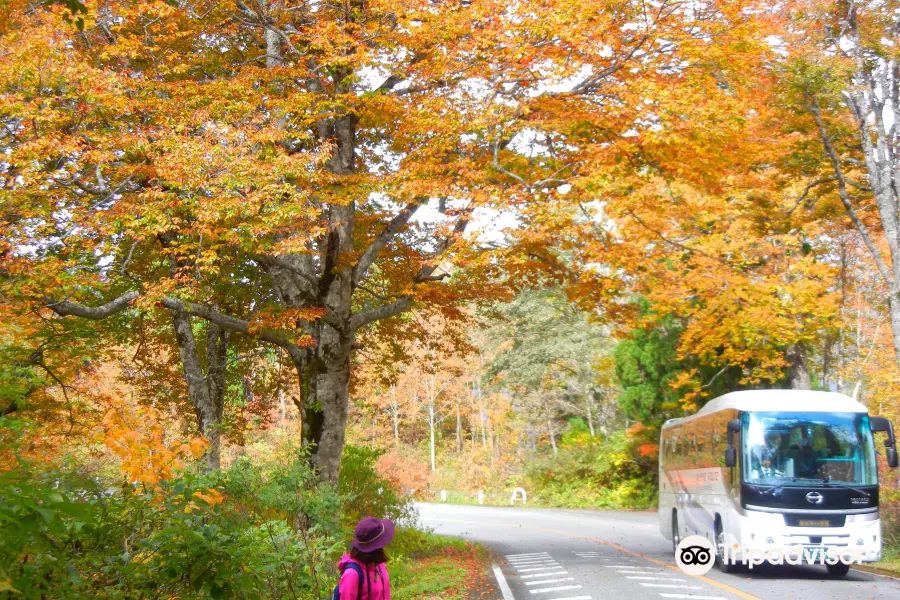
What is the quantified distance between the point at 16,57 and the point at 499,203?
7.79 metres

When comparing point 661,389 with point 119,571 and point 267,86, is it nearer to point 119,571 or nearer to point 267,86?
point 267,86

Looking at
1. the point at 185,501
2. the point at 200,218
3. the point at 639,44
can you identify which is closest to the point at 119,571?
the point at 185,501

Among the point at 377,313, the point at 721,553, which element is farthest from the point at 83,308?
the point at 721,553

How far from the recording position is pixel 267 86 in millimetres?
15414

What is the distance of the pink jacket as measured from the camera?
4863 millimetres

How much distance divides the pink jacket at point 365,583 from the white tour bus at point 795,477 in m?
9.88

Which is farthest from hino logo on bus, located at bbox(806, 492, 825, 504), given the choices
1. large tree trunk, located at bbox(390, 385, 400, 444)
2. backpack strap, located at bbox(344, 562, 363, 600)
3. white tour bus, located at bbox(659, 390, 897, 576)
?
large tree trunk, located at bbox(390, 385, 400, 444)

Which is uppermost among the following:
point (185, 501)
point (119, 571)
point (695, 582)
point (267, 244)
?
point (267, 244)

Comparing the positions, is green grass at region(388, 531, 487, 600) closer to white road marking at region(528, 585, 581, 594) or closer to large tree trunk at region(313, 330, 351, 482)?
white road marking at region(528, 585, 581, 594)

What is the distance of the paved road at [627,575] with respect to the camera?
37.3 ft

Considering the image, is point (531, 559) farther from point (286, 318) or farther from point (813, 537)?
point (286, 318)

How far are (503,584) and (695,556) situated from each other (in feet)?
16.3

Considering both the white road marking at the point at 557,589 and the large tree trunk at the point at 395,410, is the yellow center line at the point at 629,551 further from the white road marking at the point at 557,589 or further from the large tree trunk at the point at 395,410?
the large tree trunk at the point at 395,410

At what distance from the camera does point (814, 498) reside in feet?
42.8
